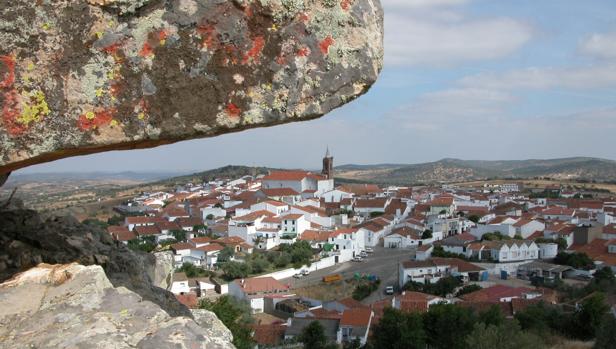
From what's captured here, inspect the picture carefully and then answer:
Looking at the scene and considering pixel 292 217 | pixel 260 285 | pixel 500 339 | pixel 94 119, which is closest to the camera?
pixel 94 119

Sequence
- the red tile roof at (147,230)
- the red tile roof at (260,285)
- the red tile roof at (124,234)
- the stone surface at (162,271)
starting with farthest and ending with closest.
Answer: the red tile roof at (147,230), the red tile roof at (124,234), the red tile roof at (260,285), the stone surface at (162,271)

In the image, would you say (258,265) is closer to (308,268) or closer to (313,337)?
(308,268)

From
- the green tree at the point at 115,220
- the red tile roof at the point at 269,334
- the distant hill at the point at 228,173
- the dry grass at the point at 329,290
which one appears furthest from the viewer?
the distant hill at the point at 228,173

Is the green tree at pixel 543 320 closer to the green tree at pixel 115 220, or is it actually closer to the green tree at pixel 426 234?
the green tree at pixel 426 234

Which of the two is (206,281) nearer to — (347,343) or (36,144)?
(347,343)

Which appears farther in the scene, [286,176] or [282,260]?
[286,176]

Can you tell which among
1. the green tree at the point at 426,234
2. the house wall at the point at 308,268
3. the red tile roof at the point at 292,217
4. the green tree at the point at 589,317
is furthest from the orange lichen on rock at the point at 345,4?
the green tree at the point at 426,234

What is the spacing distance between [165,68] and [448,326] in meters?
→ 22.0

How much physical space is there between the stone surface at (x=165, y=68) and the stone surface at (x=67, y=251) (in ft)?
4.01

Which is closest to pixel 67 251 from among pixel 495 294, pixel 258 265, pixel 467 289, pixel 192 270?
pixel 495 294

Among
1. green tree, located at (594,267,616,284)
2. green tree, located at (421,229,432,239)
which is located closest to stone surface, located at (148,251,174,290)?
green tree, located at (594,267,616,284)

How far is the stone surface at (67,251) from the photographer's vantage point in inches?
153

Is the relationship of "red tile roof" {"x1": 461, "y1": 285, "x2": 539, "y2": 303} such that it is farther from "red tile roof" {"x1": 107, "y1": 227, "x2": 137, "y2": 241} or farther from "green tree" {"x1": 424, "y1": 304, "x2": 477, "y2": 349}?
"red tile roof" {"x1": 107, "y1": 227, "x2": 137, "y2": 241}

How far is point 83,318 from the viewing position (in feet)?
9.16
